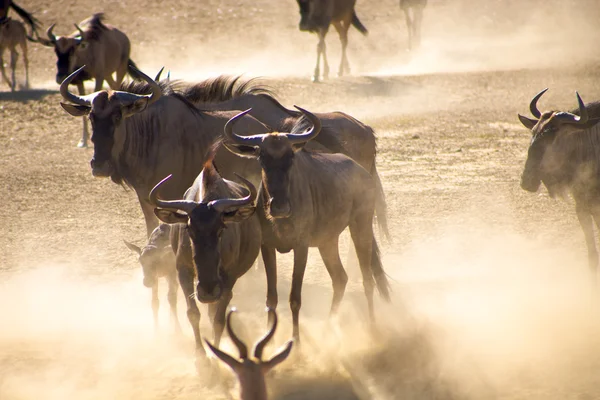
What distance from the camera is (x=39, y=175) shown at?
46.7 ft

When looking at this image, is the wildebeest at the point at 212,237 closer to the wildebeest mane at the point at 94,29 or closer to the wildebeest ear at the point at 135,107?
the wildebeest ear at the point at 135,107

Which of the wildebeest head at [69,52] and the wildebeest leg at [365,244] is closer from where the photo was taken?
the wildebeest leg at [365,244]

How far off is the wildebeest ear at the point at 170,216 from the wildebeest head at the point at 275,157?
775 mm

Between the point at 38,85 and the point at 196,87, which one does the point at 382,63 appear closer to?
the point at 38,85

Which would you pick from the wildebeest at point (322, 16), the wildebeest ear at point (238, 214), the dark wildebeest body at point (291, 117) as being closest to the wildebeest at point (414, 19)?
the wildebeest at point (322, 16)

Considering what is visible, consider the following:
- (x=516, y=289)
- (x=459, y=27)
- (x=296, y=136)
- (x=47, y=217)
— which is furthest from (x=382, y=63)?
(x=296, y=136)

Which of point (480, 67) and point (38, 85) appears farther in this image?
point (480, 67)

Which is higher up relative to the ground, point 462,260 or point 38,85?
point 462,260

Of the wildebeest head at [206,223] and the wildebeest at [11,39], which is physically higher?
the wildebeest head at [206,223]

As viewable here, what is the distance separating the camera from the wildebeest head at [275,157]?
6.75 m

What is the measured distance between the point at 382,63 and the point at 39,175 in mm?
13743

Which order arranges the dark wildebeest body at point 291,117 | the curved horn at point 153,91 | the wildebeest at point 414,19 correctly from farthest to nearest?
the wildebeest at point 414,19 < the dark wildebeest body at point 291,117 < the curved horn at point 153,91

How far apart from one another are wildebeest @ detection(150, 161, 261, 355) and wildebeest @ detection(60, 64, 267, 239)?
1580 mm

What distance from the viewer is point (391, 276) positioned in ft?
32.1
